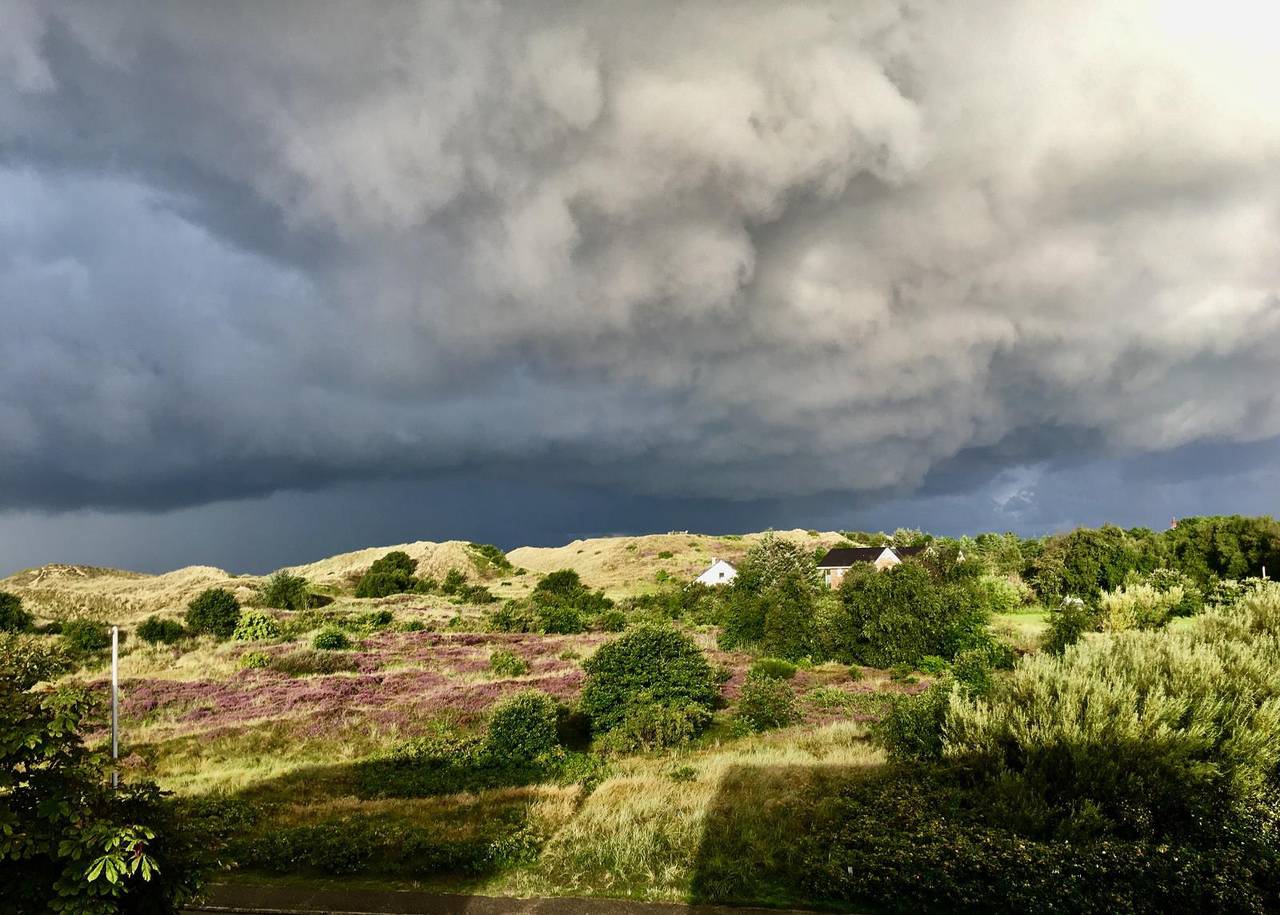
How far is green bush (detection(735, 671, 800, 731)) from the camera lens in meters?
26.5

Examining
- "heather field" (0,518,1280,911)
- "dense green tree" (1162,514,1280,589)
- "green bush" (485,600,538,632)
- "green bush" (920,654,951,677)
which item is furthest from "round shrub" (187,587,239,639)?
"dense green tree" (1162,514,1280,589)

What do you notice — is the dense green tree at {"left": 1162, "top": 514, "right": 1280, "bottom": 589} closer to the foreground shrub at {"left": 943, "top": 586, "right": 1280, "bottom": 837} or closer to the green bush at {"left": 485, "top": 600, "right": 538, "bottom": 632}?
the foreground shrub at {"left": 943, "top": 586, "right": 1280, "bottom": 837}

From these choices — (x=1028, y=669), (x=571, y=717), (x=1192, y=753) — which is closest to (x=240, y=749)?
(x=571, y=717)

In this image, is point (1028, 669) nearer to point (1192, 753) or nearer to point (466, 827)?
point (1192, 753)

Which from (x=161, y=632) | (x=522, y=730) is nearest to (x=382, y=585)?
(x=161, y=632)

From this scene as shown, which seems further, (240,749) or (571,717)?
(571,717)

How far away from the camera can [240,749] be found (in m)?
24.7

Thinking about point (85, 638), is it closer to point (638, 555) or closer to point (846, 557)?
point (846, 557)

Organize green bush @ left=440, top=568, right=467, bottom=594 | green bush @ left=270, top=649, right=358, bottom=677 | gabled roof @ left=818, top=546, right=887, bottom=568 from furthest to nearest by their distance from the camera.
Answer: green bush @ left=440, top=568, right=467, bottom=594
gabled roof @ left=818, top=546, right=887, bottom=568
green bush @ left=270, top=649, right=358, bottom=677

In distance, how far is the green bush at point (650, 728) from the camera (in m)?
24.2

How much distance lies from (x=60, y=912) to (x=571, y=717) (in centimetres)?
2380

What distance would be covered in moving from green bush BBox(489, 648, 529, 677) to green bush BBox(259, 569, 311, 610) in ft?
107

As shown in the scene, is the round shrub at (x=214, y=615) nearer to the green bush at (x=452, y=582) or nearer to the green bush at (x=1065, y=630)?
the green bush at (x=452, y=582)

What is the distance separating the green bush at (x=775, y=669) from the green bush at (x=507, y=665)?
1259 centimetres
